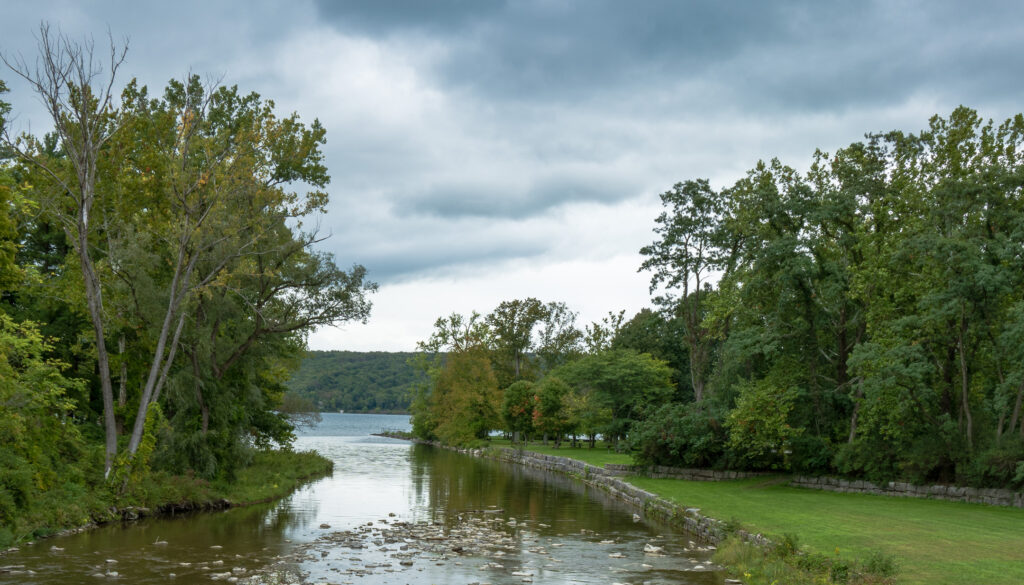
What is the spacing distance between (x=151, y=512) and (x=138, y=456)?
1.73 m

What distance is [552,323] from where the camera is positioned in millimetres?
84500

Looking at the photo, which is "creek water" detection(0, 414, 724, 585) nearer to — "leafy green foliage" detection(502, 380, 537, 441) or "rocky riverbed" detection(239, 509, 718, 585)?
"rocky riverbed" detection(239, 509, 718, 585)

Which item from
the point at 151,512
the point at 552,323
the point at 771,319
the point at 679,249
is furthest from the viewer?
the point at 552,323

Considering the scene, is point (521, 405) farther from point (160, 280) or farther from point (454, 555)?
point (454, 555)

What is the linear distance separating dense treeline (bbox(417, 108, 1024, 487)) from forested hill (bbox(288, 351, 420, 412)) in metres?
149

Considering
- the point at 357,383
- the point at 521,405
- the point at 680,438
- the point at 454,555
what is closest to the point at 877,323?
the point at 680,438

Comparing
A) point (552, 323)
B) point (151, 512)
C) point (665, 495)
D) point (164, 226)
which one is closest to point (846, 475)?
point (665, 495)

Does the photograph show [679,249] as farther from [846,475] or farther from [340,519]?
[340,519]

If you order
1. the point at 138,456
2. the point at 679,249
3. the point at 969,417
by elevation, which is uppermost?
the point at 679,249

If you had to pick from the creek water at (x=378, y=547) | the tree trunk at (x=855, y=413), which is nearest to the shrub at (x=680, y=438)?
the creek water at (x=378, y=547)

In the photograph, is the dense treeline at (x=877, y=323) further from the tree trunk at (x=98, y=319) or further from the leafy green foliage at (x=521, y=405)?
A: the leafy green foliage at (x=521, y=405)

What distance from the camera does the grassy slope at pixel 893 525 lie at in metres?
13.9

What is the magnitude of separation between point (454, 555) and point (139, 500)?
37.0ft

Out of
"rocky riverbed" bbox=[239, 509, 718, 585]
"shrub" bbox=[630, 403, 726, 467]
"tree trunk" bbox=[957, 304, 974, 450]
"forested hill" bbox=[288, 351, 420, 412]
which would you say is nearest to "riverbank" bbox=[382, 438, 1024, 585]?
"rocky riverbed" bbox=[239, 509, 718, 585]
